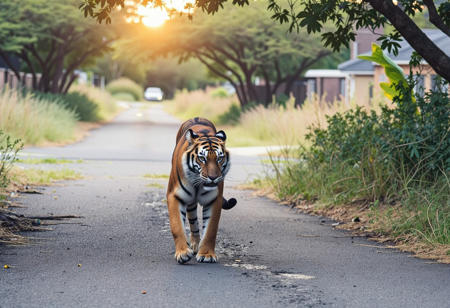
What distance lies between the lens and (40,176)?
51.3 feet

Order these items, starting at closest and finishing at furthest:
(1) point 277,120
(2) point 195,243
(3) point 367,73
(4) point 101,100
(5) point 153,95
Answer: (2) point 195,243 < (1) point 277,120 < (3) point 367,73 < (4) point 101,100 < (5) point 153,95

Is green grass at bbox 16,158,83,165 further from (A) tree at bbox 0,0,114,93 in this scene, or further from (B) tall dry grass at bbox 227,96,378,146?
(A) tree at bbox 0,0,114,93

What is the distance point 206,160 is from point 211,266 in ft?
3.28

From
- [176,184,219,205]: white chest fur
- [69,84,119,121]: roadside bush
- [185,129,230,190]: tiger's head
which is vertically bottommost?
[69,84,119,121]: roadside bush

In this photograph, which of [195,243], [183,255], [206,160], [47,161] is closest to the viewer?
[206,160]

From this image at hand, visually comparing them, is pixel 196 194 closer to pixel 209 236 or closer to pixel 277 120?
pixel 209 236

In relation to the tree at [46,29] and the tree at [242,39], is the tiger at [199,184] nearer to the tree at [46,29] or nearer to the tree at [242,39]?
the tree at [46,29]

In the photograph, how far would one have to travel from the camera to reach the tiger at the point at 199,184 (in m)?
7.62

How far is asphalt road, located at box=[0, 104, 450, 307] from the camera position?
6.52m

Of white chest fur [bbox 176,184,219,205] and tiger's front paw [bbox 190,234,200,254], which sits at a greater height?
white chest fur [bbox 176,184,219,205]

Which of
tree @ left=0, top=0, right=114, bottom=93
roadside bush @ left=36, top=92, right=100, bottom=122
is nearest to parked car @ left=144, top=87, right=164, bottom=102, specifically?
roadside bush @ left=36, top=92, right=100, bottom=122

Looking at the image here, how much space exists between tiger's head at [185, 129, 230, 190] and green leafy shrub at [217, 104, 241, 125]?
32068 millimetres

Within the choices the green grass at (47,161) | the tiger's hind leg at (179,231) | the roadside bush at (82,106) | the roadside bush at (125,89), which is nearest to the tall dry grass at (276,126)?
the green grass at (47,161)

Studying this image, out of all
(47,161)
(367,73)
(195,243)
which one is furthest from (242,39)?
(195,243)
